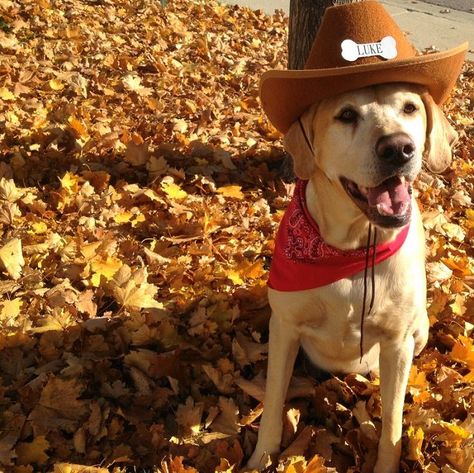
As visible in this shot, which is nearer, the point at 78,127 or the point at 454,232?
the point at 454,232

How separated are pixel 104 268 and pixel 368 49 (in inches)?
77.8

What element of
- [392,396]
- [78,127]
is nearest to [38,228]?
[78,127]

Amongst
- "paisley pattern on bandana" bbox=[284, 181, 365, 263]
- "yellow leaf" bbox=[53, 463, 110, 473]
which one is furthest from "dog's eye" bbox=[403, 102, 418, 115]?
"yellow leaf" bbox=[53, 463, 110, 473]

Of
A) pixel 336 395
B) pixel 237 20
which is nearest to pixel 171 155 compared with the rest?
pixel 336 395

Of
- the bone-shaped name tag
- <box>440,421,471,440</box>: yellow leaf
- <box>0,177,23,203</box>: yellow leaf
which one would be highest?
the bone-shaped name tag

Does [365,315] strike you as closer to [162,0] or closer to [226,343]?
[226,343]

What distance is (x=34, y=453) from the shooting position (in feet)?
8.75

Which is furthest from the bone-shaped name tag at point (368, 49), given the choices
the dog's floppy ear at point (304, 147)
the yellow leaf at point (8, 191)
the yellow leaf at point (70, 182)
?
the yellow leaf at point (8, 191)

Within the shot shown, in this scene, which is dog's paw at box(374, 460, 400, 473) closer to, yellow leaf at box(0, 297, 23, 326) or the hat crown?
the hat crown

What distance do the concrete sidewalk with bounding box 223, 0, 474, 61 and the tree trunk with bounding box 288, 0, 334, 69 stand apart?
166 inches

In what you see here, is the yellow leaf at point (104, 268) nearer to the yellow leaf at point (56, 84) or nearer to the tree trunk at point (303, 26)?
the tree trunk at point (303, 26)

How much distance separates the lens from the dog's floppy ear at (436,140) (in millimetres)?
2373

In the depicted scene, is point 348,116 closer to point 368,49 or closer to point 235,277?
point 368,49

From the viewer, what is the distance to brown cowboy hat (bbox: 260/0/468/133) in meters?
2.13
